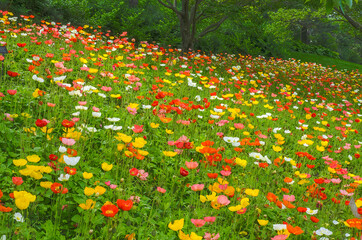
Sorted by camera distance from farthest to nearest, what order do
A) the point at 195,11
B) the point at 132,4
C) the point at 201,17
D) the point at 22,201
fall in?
the point at 132,4 → the point at 201,17 → the point at 195,11 → the point at 22,201

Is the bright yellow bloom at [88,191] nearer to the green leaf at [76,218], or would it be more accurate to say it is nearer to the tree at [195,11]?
the green leaf at [76,218]

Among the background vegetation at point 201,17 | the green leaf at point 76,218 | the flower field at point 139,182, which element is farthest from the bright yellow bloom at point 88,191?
the background vegetation at point 201,17

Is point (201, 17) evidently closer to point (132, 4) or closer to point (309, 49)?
point (132, 4)

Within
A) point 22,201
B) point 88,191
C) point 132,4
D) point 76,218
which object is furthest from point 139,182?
point 132,4

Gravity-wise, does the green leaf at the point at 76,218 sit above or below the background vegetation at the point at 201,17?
below

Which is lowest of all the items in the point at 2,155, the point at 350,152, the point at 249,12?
the point at 350,152

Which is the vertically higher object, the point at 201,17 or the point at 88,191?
the point at 201,17

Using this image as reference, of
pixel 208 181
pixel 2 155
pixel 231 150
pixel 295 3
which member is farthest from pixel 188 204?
pixel 295 3

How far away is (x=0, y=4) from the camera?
7234 mm

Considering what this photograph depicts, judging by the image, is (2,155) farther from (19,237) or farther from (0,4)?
(0,4)

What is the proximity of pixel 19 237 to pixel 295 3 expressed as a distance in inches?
474

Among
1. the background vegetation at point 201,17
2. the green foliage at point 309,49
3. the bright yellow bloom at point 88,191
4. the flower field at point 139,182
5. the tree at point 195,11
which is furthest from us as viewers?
the green foliage at point 309,49

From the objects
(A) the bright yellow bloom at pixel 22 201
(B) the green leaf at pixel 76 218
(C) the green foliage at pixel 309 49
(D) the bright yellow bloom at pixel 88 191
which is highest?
(A) the bright yellow bloom at pixel 22 201

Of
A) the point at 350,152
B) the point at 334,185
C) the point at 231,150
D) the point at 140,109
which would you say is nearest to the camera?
the point at 334,185
